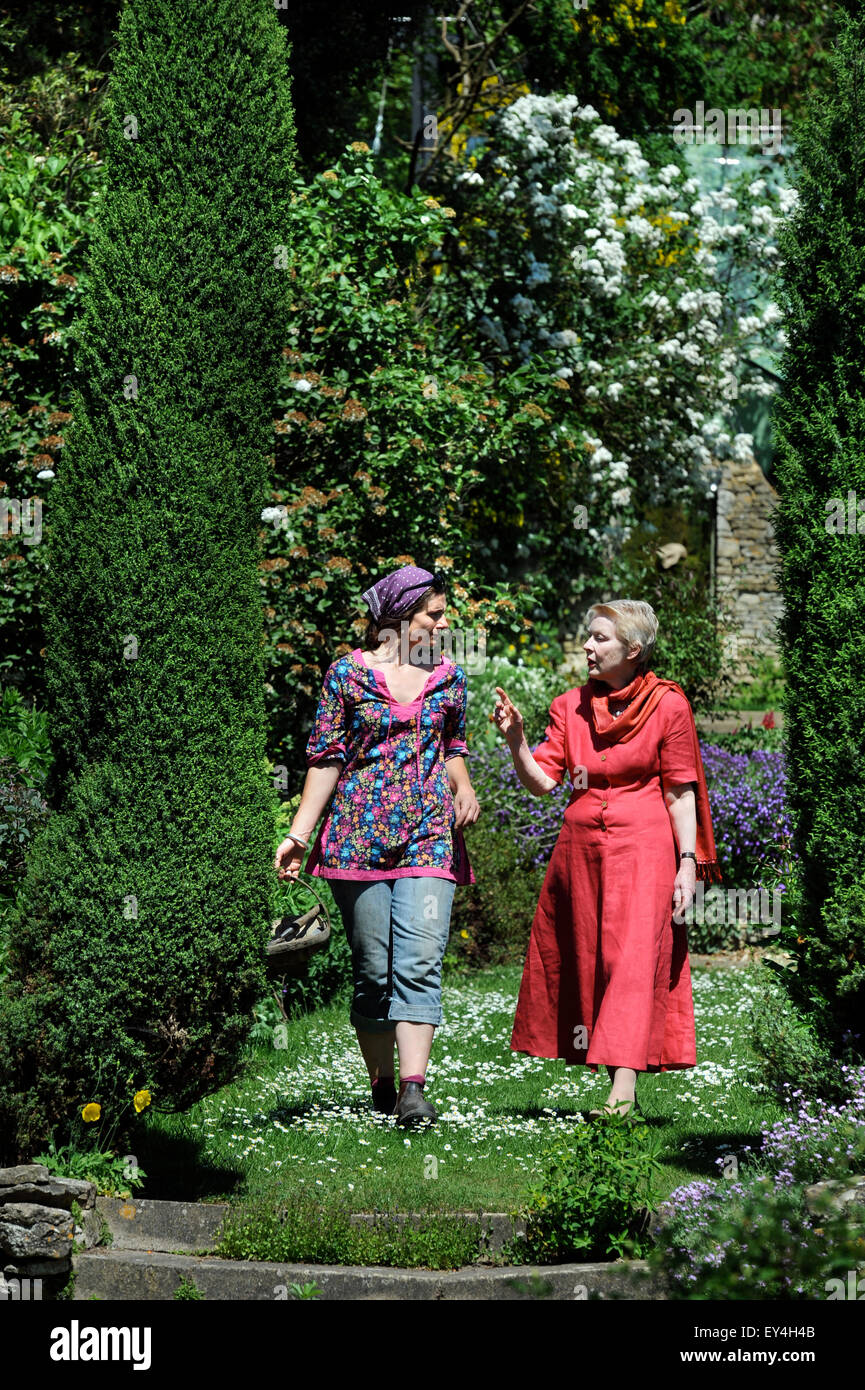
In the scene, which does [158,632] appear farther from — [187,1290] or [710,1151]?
[710,1151]

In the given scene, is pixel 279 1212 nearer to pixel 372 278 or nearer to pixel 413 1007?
pixel 413 1007

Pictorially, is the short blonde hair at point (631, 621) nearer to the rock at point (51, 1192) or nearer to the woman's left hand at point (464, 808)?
the woman's left hand at point (464, 808)

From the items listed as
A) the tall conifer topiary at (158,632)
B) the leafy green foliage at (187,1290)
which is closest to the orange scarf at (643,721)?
the tall conifer topiary at (158,632)

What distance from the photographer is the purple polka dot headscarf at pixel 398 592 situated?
544 cm

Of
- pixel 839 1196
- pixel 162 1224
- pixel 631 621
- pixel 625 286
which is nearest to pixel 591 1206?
pixel 839 1196

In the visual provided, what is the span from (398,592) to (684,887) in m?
1.52

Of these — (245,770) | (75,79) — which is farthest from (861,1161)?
(75,79)

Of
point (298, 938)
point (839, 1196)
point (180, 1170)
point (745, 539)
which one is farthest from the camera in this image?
point (745, 539)

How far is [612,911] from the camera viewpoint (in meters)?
5.42

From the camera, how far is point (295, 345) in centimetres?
908

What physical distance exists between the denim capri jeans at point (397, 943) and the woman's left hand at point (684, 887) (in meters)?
0.84

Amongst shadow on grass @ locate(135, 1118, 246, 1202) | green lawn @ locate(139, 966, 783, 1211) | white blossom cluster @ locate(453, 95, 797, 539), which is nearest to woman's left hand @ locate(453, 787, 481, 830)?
green lawn @ locate(139, 966, 783, 1211)

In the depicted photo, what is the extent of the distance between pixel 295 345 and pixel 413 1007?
506 cm

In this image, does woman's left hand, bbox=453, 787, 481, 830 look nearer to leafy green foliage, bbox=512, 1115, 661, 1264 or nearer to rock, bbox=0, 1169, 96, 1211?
leafy green foliage, bbox=512, 1115, 661, 1264
